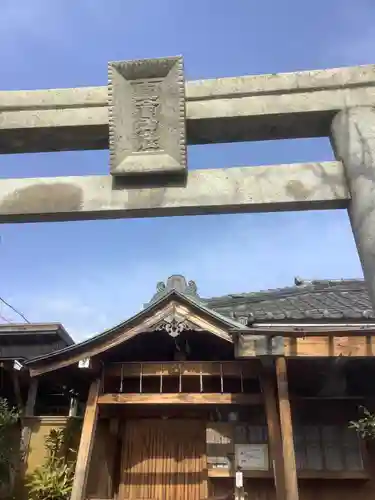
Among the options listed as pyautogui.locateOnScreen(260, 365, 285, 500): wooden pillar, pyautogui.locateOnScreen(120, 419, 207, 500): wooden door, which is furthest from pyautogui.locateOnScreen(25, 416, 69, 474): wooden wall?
pyautogui.locateOnScreen(260, 365, 285, 500): wooden pillar

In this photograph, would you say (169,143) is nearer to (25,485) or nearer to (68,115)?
(68,115)

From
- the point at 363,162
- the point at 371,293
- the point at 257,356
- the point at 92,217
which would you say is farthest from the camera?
the point at 257,356

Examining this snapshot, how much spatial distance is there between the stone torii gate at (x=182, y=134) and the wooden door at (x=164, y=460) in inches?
271

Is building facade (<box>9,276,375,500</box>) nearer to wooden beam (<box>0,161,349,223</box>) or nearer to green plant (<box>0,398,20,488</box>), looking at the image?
green plant (<box>0,398,20,488</box>)

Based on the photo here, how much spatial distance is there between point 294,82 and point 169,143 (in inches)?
52.5

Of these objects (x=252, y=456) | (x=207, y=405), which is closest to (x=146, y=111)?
(x=207, y=405)

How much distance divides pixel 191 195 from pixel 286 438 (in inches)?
185

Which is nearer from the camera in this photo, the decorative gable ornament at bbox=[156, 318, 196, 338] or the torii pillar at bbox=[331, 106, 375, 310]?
the torii pillar at bbox=[331, 106, 375, 310]

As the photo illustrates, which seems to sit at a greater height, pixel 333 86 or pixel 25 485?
pixel 333 86

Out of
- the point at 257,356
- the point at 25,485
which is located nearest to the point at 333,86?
the point at 257,356

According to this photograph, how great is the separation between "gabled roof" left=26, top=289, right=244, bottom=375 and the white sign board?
1983 millimetres

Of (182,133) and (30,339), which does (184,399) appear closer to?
(30,339)

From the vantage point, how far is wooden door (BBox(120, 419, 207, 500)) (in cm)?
980

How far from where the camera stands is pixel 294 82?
4816mm
